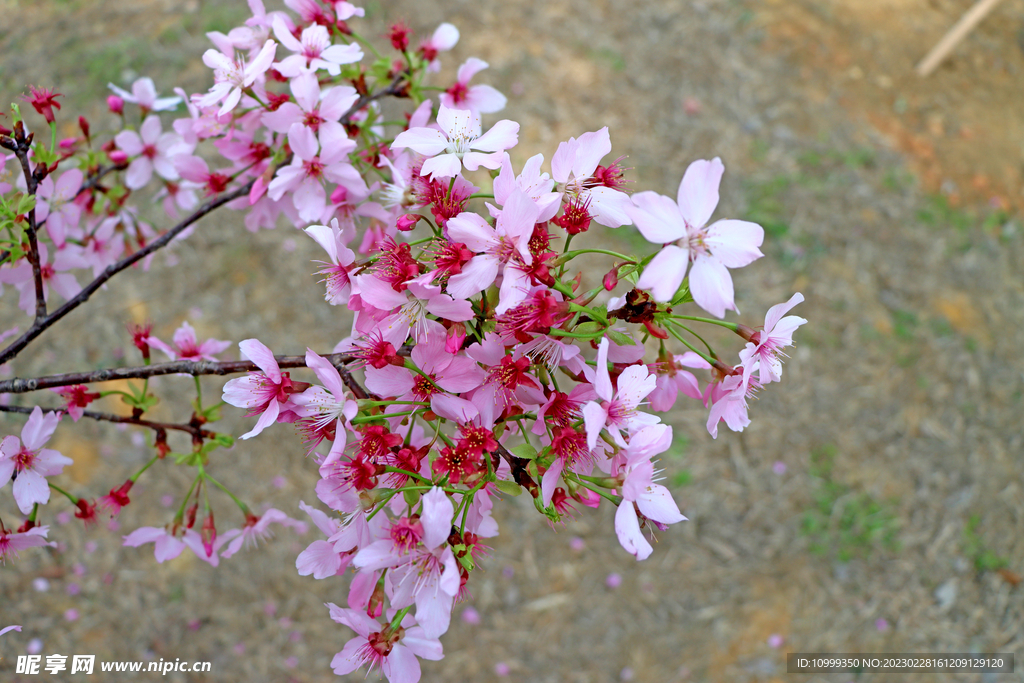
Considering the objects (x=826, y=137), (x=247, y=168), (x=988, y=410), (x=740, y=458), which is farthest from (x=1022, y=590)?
(x=247, y=168)

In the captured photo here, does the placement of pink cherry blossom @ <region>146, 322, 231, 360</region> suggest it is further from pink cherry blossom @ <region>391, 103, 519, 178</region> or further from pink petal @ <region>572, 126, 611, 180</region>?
pink petal @ <region>572, 126, 611, 180</region>

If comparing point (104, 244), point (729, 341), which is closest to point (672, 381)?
point (104, 244)

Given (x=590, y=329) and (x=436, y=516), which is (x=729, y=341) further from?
(x=436, y=516)

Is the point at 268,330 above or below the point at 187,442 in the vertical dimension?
above

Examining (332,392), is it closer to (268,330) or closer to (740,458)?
(268,330)

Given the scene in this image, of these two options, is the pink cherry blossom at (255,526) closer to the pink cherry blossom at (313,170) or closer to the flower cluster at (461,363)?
the flower cluster at (461,363)

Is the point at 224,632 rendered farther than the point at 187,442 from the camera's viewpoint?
No

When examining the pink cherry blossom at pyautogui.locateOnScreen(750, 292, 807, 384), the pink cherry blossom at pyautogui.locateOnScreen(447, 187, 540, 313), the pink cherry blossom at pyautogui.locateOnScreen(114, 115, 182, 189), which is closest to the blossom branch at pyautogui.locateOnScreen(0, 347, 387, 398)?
the pink cherry blossom at pyautogui.locateOnScreen(447, 187, 540, 313)
